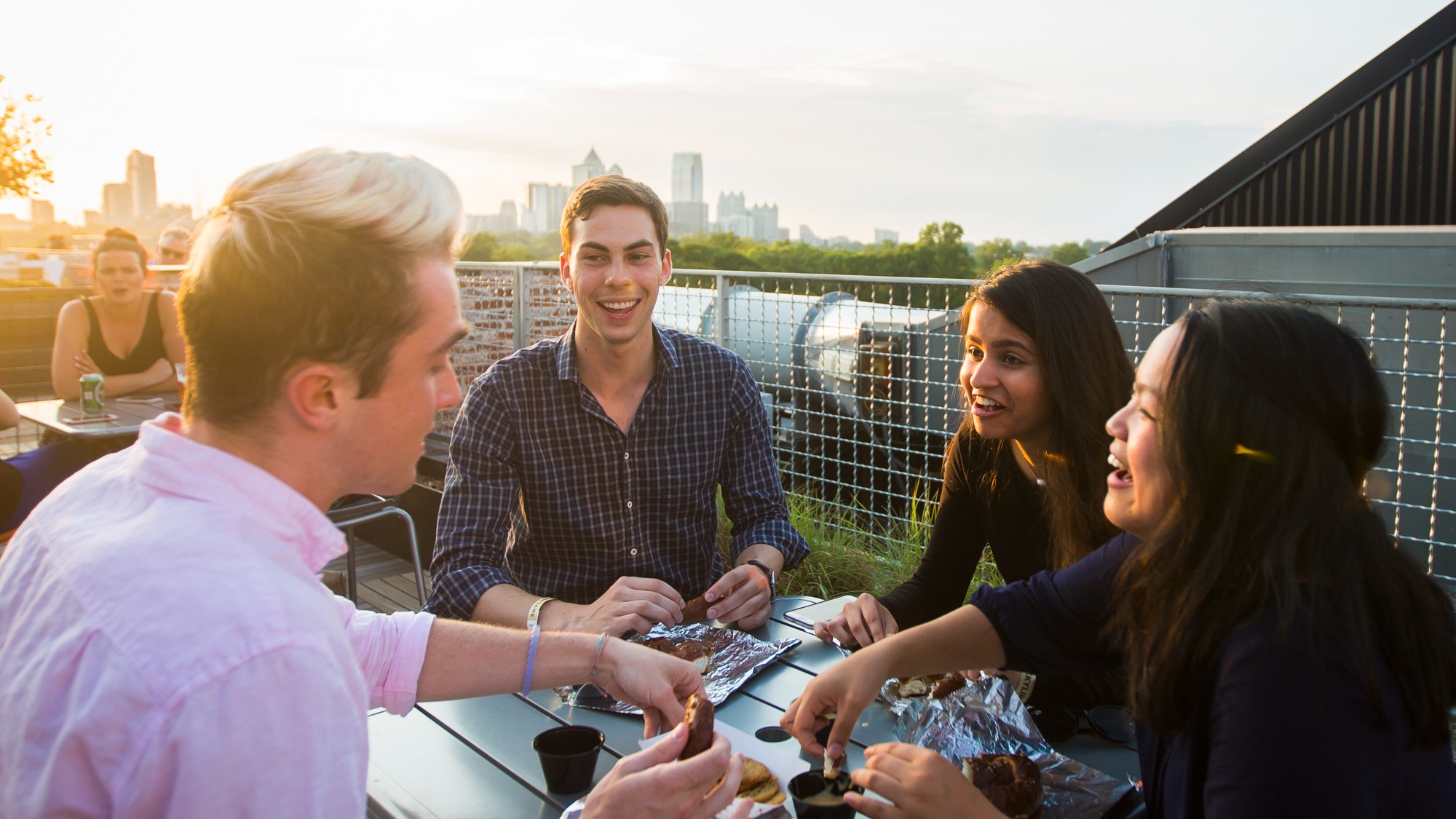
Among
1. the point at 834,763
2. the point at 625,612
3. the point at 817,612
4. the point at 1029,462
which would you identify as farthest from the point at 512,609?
the point at 1029,462

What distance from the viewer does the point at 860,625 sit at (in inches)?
80.2

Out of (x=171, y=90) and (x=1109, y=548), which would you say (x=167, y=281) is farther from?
(x=1109, y=548)

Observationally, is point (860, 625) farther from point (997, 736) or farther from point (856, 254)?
point (856, 254)

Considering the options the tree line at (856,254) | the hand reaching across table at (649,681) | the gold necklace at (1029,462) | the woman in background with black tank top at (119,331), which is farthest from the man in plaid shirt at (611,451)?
the tree line at (856,254)

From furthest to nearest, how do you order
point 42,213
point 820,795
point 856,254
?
point 42,213
point 856,254
point 820,795

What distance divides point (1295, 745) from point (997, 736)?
57cm

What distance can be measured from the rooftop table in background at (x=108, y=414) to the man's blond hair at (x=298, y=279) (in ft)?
11.4

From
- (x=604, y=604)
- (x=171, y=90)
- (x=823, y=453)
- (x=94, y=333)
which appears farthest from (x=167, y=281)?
(x=604, y=604)

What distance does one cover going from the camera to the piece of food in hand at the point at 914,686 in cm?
175

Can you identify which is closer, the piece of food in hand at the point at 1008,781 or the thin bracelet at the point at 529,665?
the piece of food in hand at the point at 1008,781

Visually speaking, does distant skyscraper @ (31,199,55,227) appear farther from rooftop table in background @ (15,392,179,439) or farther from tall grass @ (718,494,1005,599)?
tall grass @ (718,494,1005,599)

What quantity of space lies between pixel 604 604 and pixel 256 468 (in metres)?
1.09

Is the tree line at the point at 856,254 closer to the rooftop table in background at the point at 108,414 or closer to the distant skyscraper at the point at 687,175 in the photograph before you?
the distant skyscraper at the point at 687,175

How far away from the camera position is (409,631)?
161 cm
